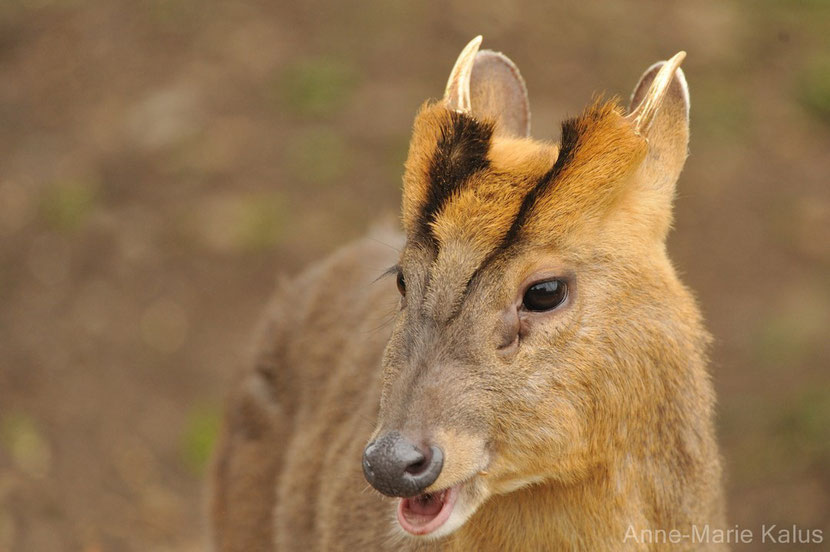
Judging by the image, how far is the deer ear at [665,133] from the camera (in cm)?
399

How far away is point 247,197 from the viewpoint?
9.80 meters

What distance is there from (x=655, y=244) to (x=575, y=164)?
488mm

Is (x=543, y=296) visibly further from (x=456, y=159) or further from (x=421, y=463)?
(x=421, y=463)

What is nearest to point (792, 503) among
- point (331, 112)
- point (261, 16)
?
point (331, 112)

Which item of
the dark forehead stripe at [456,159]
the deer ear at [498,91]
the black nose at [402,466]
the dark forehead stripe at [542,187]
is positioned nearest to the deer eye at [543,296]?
the dark forehead stripe at [542,187]

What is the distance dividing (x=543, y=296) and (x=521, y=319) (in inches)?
4.0

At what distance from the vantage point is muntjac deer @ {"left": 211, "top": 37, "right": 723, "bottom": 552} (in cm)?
354

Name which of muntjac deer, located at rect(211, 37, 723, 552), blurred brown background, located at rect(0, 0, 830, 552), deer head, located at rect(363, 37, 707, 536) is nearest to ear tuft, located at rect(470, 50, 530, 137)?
muntjac deer, located at rect(211, 37, 723, 552)

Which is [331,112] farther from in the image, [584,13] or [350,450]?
[350,450]

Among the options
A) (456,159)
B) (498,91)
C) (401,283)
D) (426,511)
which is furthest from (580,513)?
(498,91)

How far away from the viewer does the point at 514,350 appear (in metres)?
3.58

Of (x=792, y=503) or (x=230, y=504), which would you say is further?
(x=792, y=503)

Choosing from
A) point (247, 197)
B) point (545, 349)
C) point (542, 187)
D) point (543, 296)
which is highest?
point (247, 197)

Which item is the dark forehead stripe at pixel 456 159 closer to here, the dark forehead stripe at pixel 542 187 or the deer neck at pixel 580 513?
the dark forehead stripe at pixel 542 187
